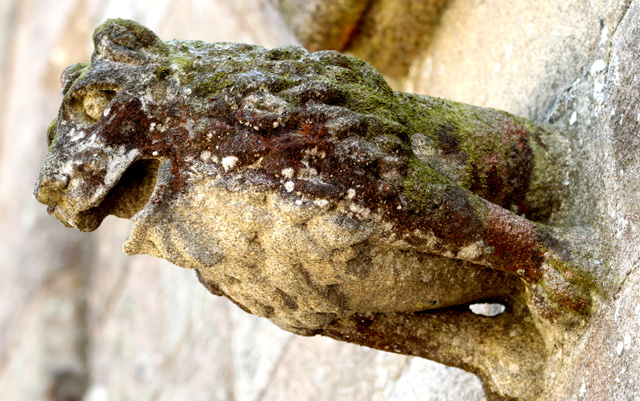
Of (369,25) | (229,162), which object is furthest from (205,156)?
(369,25)

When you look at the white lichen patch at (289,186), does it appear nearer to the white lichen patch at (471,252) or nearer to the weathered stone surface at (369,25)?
the white lichen patch at (471,252)

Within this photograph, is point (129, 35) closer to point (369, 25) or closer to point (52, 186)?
point (52, 186)

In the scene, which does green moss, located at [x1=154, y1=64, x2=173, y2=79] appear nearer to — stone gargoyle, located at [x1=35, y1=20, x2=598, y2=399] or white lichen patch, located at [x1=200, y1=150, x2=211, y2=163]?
stone gargoyle, located at [x1=35, y1=20, x2=598, y2=399]

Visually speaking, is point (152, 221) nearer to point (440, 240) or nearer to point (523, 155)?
point (440, 240)

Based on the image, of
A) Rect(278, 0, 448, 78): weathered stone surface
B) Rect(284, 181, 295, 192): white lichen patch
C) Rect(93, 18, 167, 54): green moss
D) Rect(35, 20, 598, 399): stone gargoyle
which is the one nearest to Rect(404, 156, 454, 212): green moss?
Rect(35, 20, 598, 399): stone gargoyle

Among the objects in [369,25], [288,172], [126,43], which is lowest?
[288,172]

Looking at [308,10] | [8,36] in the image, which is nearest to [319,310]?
[308,10]
